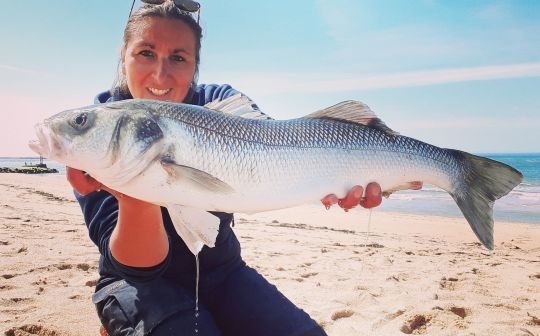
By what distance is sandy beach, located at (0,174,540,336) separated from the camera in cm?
371

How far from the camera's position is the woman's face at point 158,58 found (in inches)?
121

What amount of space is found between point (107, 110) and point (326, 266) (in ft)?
14.3

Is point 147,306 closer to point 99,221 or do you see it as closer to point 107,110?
point 99,221

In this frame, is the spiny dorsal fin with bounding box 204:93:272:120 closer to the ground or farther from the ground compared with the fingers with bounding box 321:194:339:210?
farther from the ground

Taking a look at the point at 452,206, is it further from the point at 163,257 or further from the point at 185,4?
the point at 163,257

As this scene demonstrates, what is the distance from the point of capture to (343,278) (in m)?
5.26

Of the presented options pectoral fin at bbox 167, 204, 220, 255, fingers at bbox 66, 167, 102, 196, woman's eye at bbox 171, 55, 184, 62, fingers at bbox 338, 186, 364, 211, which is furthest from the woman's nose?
fingers at bbox 338, 186, 364, 211

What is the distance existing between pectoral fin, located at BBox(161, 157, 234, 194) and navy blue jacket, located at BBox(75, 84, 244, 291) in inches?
31.0

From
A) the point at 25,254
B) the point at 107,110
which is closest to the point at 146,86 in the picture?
the point at 107,110

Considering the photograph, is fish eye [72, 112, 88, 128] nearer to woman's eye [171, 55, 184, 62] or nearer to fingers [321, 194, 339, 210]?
woman's eye [171, 55, 184, 62]

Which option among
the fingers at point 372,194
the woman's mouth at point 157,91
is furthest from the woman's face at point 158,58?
the fingers at point 372,194

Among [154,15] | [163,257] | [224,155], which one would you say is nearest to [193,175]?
[224,155]

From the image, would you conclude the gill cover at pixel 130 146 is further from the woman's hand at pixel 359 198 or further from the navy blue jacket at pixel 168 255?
the woman's hand at pixel 359 198

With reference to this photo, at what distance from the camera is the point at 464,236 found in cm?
1038
